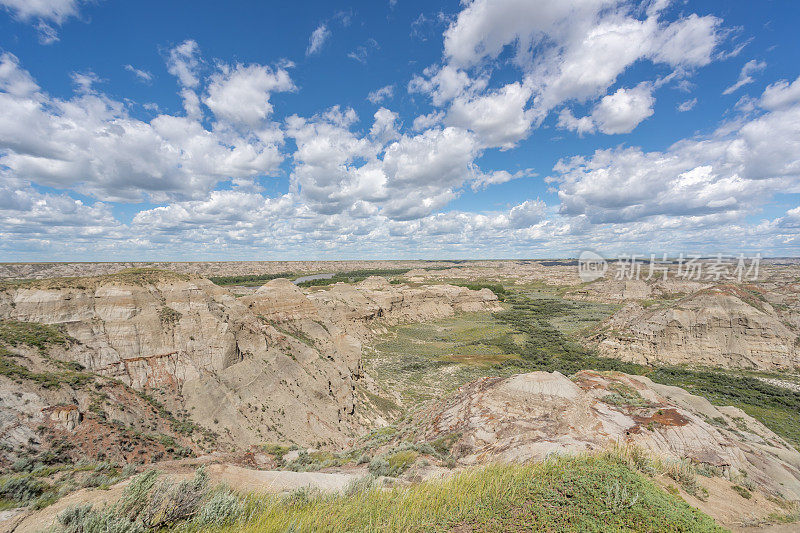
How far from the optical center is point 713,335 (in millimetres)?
45469

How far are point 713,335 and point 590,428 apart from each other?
48.2 metres

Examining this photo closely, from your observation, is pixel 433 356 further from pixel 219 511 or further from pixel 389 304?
pixel 219 511

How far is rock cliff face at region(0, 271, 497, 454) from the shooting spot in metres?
20.0

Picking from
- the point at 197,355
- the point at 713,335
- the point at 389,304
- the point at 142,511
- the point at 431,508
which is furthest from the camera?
the point at 389,304

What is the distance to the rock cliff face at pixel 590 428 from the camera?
1324 centimetres

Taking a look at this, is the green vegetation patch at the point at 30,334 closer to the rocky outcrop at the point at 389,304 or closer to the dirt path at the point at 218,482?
the dirt path at the point at 218,482

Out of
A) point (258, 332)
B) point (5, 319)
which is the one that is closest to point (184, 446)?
point (258, 332)

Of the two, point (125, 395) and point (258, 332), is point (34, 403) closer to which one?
point (125, 395)

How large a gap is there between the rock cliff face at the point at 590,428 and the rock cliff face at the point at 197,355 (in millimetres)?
10094

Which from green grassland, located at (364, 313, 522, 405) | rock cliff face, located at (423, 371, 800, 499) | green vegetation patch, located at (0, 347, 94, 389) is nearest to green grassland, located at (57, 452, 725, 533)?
rock cliff face, located at (423, 371, 800, 499)

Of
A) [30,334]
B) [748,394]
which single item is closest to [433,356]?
[748,394]

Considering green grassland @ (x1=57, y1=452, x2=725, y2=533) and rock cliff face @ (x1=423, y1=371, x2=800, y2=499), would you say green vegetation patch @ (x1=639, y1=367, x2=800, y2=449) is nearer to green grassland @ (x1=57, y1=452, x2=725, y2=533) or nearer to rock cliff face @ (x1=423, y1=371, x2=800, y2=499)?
rock cliff face @ (x1=423, y1=371, x2=800, y2=499)

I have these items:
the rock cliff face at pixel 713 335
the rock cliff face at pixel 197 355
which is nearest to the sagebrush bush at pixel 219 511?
the rock cliff face at pixel 197 355

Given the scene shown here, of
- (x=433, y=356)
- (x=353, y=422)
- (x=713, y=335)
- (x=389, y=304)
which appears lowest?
(x=433, y=356)
